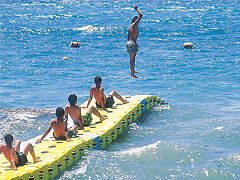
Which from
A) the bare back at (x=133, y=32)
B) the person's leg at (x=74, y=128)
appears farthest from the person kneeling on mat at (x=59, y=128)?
the bare back at (x=133, y=32)

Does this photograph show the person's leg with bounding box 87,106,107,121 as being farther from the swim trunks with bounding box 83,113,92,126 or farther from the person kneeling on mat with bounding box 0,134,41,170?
the person kneeling on mat with bounding box 0,134,41,170

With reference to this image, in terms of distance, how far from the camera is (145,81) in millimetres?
26047

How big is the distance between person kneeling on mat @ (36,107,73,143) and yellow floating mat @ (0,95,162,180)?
17 centimetres

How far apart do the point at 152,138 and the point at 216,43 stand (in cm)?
2172

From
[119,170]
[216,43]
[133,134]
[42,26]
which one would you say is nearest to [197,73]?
[216,43]

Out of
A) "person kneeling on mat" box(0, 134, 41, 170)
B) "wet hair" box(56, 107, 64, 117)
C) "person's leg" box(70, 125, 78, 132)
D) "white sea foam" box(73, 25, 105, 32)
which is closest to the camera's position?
"person kneeling on mat" box(0, 134, 41, 170)

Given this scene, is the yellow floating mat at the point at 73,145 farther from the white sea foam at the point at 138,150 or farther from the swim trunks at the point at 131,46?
the swim trunks at the point at 131,46

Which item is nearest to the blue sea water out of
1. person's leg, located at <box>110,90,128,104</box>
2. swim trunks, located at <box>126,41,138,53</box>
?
person's leg, located at <box>110,90,128,104</box>

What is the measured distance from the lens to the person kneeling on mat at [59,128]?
42.7ft

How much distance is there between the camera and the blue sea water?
1345 cm

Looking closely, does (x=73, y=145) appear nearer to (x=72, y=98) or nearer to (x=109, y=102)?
(x=72, y=98)

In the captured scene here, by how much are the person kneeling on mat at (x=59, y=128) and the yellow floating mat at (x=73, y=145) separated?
0.17m

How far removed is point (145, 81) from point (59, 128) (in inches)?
525

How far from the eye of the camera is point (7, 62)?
101 ft
